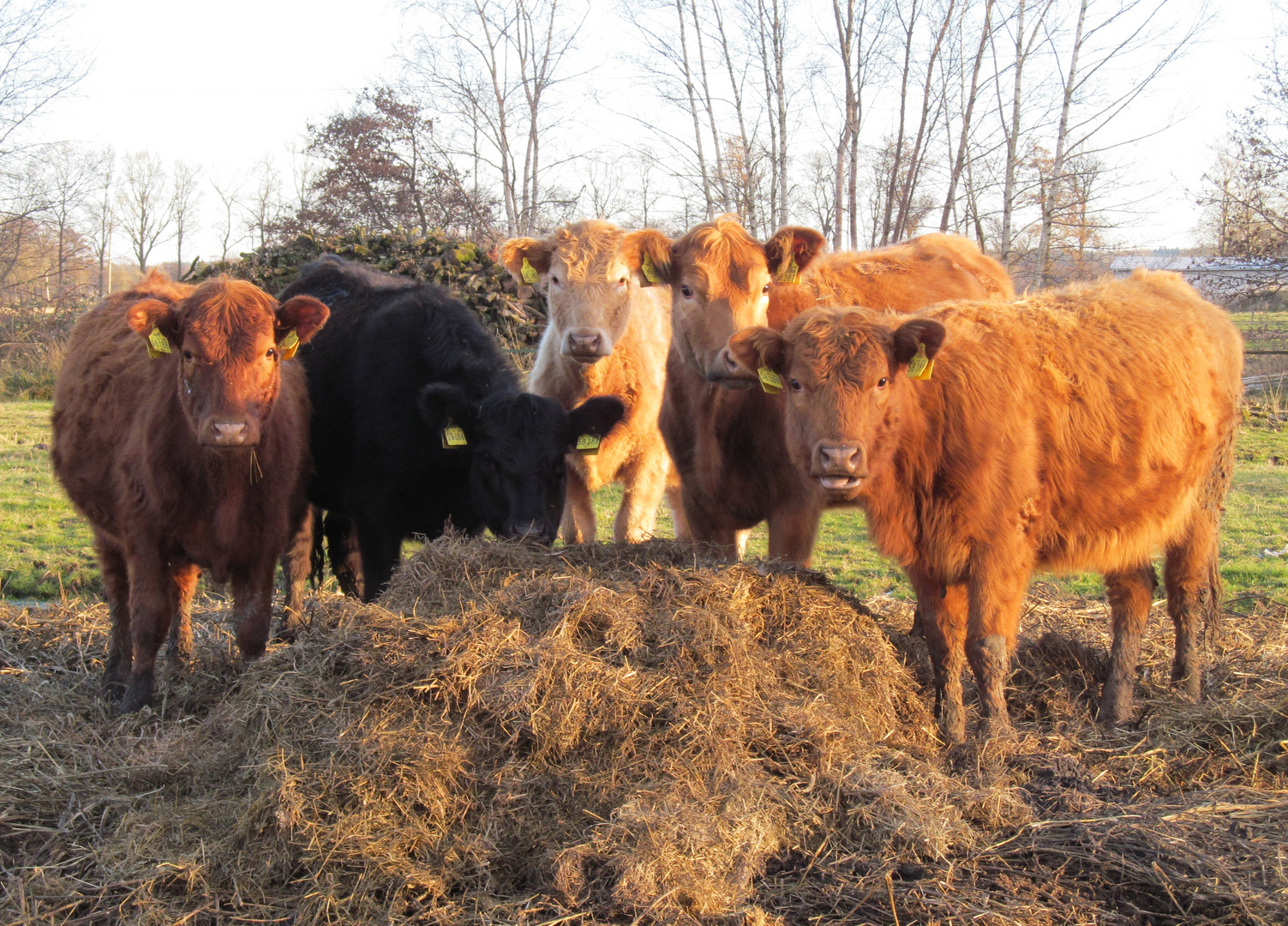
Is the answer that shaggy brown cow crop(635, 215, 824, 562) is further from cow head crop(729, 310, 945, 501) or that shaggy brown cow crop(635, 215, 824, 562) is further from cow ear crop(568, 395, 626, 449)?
cow head crop(729, 310, 945, 501)

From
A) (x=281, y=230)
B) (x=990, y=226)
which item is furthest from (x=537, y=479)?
(x=281, y=230)

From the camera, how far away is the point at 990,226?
1983 centimetres

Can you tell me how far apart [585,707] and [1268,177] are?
1974 cm

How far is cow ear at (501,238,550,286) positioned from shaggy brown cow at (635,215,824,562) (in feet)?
4.26

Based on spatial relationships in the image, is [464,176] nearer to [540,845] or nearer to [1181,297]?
[1181,297]

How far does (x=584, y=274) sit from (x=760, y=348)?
8.15ft

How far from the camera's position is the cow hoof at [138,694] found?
462 centimetres

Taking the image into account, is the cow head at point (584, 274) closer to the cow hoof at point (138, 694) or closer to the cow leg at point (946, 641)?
→ the cow leg at point (946, 641)

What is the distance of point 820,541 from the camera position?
8914 mm

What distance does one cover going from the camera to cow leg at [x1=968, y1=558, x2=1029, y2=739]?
13.7 ft

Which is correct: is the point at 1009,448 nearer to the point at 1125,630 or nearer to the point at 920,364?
the point at 920,364

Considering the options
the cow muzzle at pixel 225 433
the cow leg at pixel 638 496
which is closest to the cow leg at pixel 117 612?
the cow muzzle at pixel 225 433

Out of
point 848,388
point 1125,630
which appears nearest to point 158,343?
point 848,388

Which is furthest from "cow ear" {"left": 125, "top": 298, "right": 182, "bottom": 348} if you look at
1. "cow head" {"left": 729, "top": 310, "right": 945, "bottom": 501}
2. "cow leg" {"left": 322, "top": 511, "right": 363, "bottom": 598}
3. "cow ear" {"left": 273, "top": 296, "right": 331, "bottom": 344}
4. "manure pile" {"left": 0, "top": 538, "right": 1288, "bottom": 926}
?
"cow head" {"left": 729, "top": 310, "right": 945, "bottom": 501}
